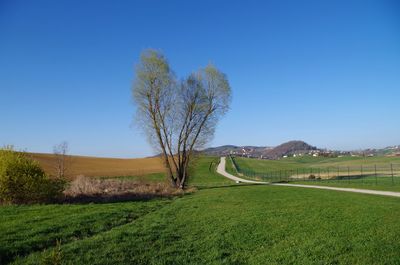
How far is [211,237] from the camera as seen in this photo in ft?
35.3

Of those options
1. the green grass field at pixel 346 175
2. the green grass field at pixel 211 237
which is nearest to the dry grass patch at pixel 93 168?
the green grass field at pixel 346 175

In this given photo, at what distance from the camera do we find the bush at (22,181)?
63.9 ft

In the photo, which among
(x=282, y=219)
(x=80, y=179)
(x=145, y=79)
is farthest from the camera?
(x=145, y=79)

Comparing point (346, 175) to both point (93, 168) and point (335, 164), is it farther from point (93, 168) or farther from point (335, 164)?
Result: point (93, 168)

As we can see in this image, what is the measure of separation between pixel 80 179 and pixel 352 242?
24.2 metres

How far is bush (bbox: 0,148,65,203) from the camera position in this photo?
63.9ft

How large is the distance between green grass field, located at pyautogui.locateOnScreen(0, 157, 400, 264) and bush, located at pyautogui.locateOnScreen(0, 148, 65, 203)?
4.28 m

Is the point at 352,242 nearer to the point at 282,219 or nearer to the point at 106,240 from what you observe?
the point at 282,219

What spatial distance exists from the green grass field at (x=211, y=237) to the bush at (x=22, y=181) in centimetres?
428

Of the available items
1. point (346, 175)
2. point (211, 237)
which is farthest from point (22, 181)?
point (346, 175)

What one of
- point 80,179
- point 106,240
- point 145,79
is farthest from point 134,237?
point 145,79

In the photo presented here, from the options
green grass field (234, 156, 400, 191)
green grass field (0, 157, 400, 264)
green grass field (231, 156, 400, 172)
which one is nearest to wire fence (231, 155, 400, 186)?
green grass field (234, 156, 400, 191)

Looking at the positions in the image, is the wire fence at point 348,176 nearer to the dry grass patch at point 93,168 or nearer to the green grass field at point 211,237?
the dry grass patch at point 93,168

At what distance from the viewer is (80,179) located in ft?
94.4
